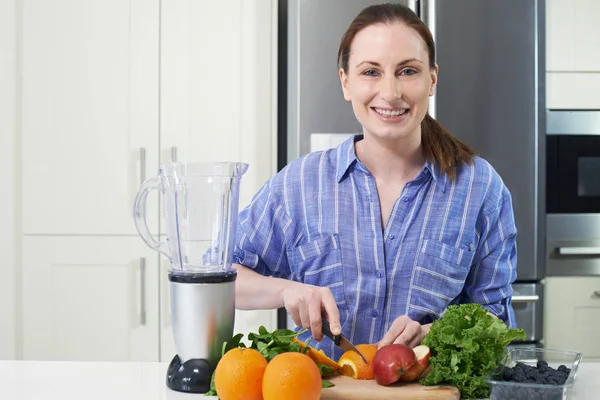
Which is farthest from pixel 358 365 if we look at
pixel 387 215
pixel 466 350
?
pixel 387 215

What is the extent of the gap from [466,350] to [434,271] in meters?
0.53

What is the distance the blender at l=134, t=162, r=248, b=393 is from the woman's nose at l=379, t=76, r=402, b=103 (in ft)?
1.50

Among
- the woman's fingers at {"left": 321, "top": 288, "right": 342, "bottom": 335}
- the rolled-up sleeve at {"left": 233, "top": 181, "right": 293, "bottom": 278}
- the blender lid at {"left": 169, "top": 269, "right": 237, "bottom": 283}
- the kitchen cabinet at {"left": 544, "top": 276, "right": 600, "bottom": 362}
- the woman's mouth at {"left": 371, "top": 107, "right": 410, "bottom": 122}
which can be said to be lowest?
the kitchen cabinet at {"left": 544, "top": 276, "right": 600, "bottom": 362}

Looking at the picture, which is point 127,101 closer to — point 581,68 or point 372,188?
point 372,188

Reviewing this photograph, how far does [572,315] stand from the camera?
242cm

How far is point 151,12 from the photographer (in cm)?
248

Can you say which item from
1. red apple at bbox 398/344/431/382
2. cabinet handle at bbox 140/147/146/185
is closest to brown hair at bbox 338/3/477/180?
red apple at bbox 398/344/431/382

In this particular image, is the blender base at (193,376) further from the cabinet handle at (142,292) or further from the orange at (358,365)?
the cabinet handle at (142,292)

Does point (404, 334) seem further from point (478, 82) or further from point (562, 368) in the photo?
point (478, 82)

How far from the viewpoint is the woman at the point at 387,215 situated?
5.21ft

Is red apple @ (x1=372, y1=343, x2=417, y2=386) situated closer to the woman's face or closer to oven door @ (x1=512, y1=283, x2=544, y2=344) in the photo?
the woman's face

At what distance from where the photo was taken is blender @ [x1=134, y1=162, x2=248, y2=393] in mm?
1167

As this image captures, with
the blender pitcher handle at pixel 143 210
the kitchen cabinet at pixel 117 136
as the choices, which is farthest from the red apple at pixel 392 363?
the kitchen cabinet at pixel 117 136

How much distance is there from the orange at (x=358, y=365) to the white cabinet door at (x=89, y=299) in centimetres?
140
